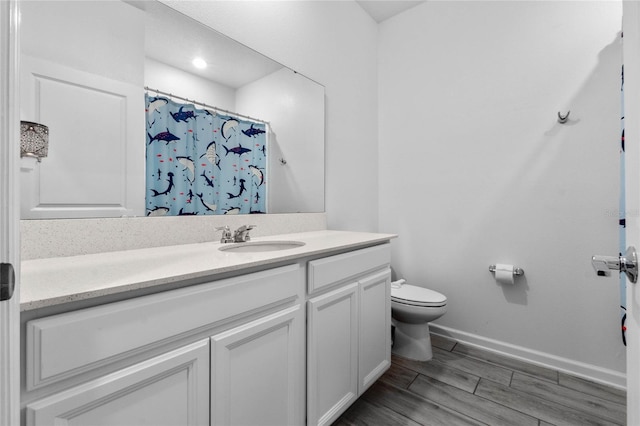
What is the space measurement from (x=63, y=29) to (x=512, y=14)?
99.1 inches

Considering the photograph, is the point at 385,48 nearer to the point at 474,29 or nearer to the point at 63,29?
the point at 474,29

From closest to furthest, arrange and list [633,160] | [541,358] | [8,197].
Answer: [8,197], [633,160], [541,358]

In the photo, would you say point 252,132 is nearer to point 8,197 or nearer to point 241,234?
point 241,234

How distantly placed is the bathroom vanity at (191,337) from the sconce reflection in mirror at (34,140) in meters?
0.35

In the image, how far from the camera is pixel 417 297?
6.46 feet

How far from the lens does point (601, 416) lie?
4.73 feet

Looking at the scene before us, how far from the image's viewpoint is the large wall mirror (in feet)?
3.17

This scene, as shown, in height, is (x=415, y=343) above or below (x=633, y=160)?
below

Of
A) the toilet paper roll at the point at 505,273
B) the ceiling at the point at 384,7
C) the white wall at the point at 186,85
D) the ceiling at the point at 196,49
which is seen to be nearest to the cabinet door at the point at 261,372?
the white wall at the point at 186,85

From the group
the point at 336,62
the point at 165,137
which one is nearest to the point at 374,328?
the point at 165,137

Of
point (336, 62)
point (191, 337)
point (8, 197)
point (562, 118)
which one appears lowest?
point (191, 337)

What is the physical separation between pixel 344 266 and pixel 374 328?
1.56 feet

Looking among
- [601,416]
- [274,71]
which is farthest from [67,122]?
[601,416]

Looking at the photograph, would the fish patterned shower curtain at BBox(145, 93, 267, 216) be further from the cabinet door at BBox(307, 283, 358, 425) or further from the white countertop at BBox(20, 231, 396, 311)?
the cabinet door at BBox(307, 283, 358, 425)
